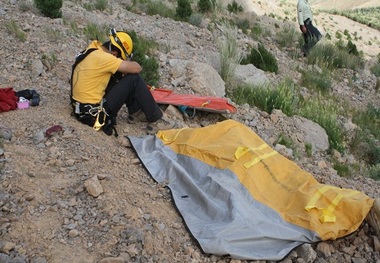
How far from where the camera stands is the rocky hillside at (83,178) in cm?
307

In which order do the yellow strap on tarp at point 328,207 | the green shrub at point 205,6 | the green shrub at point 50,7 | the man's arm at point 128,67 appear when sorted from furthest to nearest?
the green shrub at point 205,6 < the green shrub at point 50,7 < the man's arm at point 128,67 < the yellow strap on tarp at point 328,207

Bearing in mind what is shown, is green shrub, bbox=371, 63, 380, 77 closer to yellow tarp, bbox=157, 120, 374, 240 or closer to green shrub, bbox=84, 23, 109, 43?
green shrub, bbox=84, 23, 109, 43

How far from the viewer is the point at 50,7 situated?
7348 mm

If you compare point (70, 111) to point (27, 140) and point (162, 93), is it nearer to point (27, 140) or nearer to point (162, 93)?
point (27, 140)

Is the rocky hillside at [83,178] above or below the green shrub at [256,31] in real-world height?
above

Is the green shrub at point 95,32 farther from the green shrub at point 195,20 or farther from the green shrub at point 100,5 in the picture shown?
the green shrub at point 195,20

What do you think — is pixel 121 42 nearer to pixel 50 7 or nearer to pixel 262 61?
pixel 50 7

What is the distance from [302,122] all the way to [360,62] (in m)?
6.23

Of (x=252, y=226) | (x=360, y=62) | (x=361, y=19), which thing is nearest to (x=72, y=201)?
(x=252, y=226)

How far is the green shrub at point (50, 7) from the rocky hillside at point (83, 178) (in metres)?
0.50

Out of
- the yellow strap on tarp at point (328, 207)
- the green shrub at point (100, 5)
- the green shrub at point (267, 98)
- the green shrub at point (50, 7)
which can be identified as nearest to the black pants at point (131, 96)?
the green shrub at point (267, 98)

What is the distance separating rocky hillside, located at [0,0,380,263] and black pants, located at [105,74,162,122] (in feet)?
0.97

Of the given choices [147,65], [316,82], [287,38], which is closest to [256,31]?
[287,38]

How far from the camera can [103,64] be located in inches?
174
